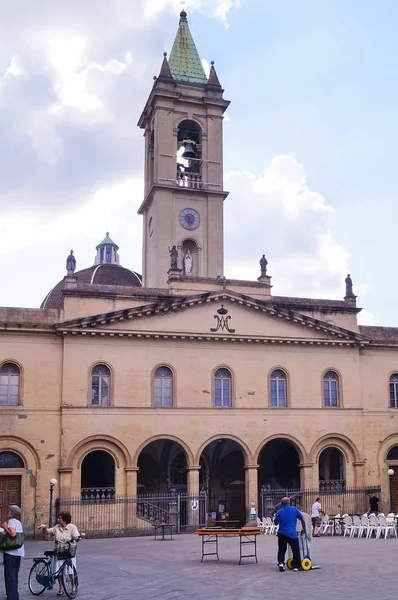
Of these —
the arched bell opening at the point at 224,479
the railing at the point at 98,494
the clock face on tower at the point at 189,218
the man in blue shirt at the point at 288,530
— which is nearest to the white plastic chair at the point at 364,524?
the arched bell opening at the point at 224,479

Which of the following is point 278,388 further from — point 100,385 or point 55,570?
point 55,570

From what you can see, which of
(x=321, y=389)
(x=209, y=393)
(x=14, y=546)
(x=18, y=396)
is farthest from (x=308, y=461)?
(x=14, y=546)

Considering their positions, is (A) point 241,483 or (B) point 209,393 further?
(A) point 241,483

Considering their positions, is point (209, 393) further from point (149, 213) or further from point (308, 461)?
point (149, 213)

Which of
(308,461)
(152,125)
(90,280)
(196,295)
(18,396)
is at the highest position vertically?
(152,125)

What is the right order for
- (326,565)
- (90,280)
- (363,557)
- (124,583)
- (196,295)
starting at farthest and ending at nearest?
(90,280), (196,295), (363,557), (326,565), (124,583)

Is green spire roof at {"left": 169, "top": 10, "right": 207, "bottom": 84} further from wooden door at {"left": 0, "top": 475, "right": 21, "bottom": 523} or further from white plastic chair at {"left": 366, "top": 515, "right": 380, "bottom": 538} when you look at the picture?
white plastic chair at {"left": 366, "top": 515, "right": 380, "bottom": 538}

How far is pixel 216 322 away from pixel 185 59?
1880cm

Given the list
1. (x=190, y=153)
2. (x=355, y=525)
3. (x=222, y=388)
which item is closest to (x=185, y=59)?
(x=190, y=153)

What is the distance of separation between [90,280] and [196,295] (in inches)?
805

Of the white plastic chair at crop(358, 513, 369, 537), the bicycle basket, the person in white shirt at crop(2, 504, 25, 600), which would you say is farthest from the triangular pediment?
the person in white shirt at crop(2, 504, 25, 600)

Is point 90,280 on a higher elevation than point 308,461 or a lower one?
higher

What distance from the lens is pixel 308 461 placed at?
34.1 m

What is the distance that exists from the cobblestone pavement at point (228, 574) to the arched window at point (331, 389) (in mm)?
11148
